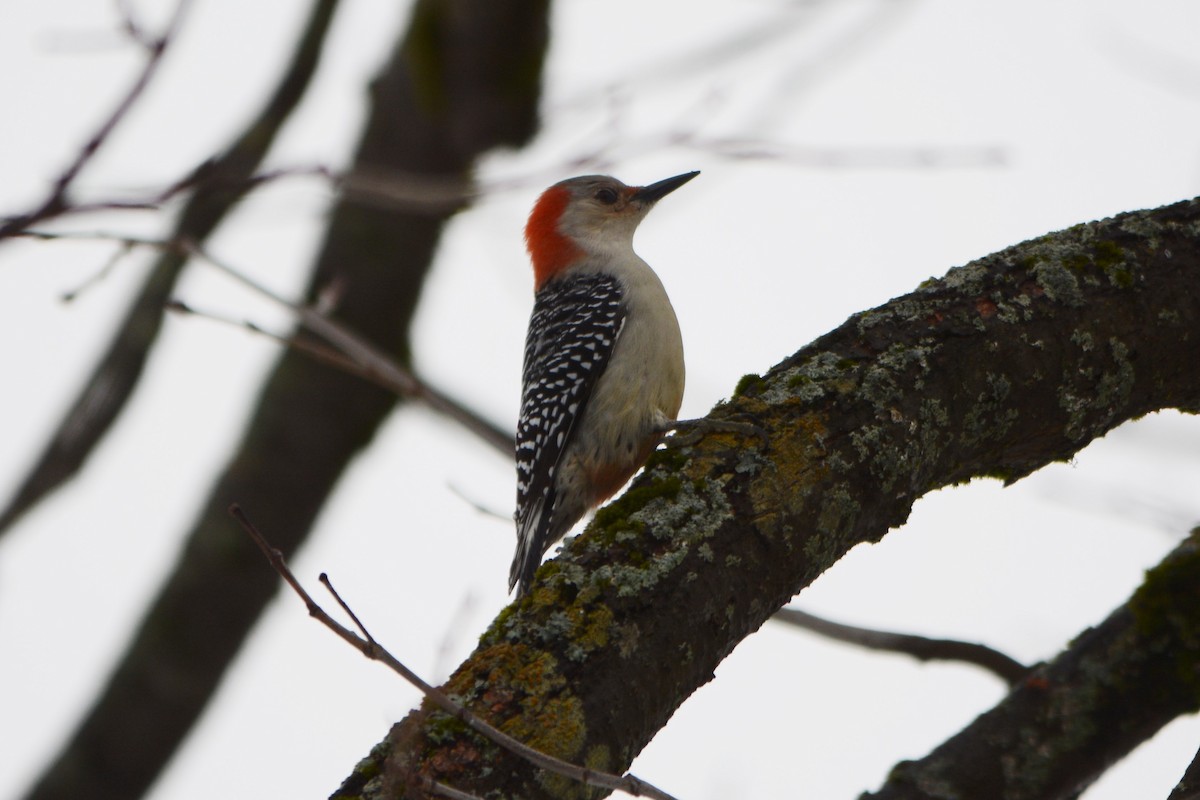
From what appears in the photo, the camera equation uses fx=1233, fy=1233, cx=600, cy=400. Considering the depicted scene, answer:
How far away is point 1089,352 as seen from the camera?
358 centimetres

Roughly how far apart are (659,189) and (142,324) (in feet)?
11.6

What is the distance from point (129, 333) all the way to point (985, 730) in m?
4.38

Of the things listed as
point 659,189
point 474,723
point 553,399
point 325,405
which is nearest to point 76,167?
point 474,723

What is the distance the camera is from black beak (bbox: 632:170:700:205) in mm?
8164

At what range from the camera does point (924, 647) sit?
4.46 metres

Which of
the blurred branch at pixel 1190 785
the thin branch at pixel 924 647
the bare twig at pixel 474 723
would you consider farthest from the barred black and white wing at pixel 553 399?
the bare twig at pixel 474 723

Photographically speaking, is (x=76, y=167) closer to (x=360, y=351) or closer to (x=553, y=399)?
(x=360, y=351)

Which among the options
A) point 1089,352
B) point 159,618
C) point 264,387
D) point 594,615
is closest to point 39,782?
point 159,618

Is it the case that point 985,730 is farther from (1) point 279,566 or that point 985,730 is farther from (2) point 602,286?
(2) point 602,286

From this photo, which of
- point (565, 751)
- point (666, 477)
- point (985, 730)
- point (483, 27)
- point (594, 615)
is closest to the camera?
point (565, 751)

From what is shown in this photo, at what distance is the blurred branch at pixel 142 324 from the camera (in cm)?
542

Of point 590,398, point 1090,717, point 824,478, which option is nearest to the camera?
point 824,478

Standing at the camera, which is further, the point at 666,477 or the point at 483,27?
the point at 483,27

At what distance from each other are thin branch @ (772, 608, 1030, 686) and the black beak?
4.28 meters
